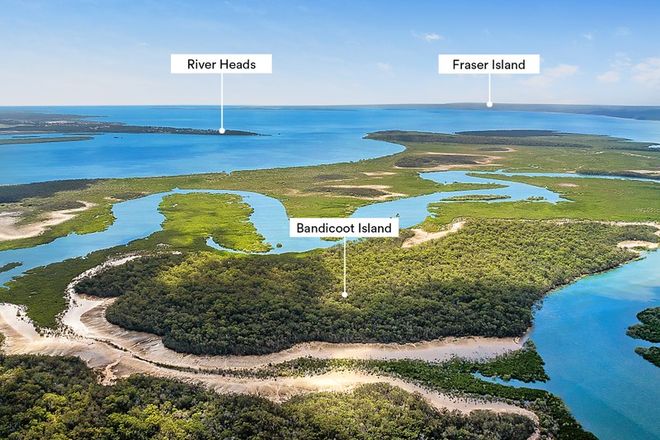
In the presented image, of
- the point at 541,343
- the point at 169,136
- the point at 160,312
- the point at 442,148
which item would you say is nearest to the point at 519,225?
the point at 541,343

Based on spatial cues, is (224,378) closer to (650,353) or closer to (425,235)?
(650,353)

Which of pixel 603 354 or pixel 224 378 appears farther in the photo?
pixel 603 354

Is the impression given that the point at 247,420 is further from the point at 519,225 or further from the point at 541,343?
the point at 519,225

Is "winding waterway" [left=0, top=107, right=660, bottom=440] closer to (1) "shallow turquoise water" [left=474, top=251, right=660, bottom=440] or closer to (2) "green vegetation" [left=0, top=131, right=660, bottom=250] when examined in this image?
(1) "shallow turquoise water" [left=474, top=251, right=660, bottom=440]

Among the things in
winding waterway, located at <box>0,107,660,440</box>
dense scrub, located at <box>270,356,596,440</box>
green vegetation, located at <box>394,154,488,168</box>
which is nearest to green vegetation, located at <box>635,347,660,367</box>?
winding waterway, located at <box>0,107,660,440</box>

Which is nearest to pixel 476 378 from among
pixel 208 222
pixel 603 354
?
pixel 603 354

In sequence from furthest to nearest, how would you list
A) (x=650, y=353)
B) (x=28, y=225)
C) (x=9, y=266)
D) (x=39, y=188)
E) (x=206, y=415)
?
1. (x=39, y=188)
2. (x=28, y=225)
3. (x=9, y=266)
4. (x=650, y=353)
5. (x=206, y=415)

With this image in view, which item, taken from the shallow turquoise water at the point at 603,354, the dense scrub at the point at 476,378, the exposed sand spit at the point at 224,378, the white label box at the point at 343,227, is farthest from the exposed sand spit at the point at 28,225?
the shallow turquoise water at the point at 603,354
